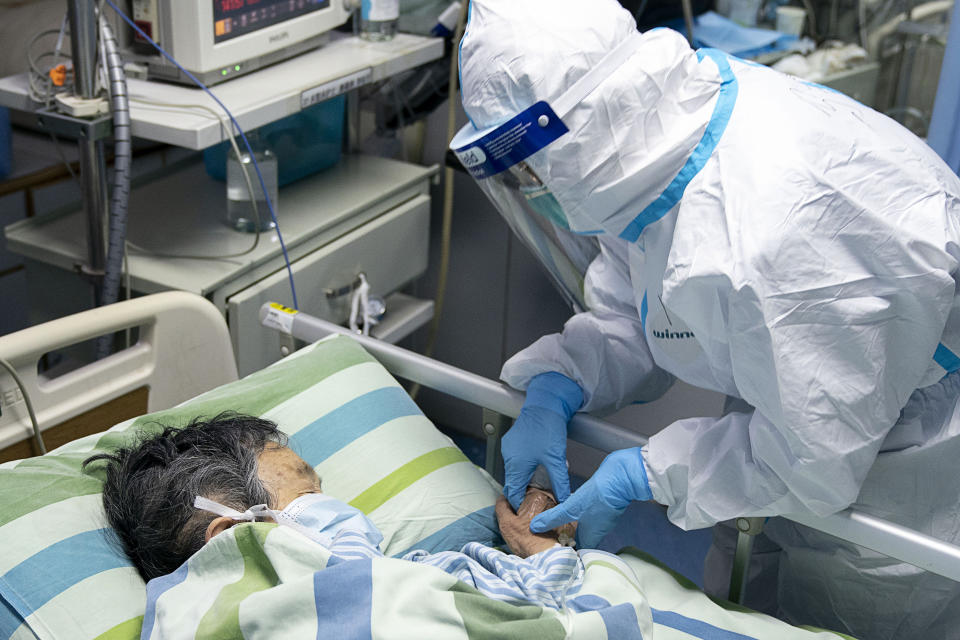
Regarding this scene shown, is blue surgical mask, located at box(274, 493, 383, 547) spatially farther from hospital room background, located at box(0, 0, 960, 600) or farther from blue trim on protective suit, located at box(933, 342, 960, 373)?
hospital room background, located at box(0, 0, 960, 600)

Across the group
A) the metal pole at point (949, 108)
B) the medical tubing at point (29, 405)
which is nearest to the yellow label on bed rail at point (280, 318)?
the medical tubing at point (29, 405)

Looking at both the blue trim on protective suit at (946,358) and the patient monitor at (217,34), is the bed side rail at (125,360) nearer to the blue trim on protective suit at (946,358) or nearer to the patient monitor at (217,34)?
the patient monitor at (217,34)

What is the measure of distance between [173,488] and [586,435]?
2.01 feet

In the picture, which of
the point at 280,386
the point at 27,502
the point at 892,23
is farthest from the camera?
the point at 892,23

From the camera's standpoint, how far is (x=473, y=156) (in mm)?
1280

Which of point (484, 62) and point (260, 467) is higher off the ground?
point (484, 62)

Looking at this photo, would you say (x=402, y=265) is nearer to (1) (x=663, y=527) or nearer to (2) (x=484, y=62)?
(1) (x=663, y=527)

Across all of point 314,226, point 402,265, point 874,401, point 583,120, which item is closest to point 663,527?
point 402,265

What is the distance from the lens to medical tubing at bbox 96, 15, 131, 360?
5.51 feet

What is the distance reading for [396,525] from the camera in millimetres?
1413

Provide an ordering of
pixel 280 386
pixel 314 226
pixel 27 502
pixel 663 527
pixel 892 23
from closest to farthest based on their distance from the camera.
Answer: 1. pixel 27 502
2. pixel 280 386
3. pixel 314 226
4. pixel 663 527
5. pixel 892 23

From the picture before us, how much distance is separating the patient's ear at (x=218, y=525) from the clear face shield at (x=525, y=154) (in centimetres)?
56

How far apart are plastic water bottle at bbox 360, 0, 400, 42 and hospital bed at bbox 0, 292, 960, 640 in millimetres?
867

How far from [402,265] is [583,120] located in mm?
1212
